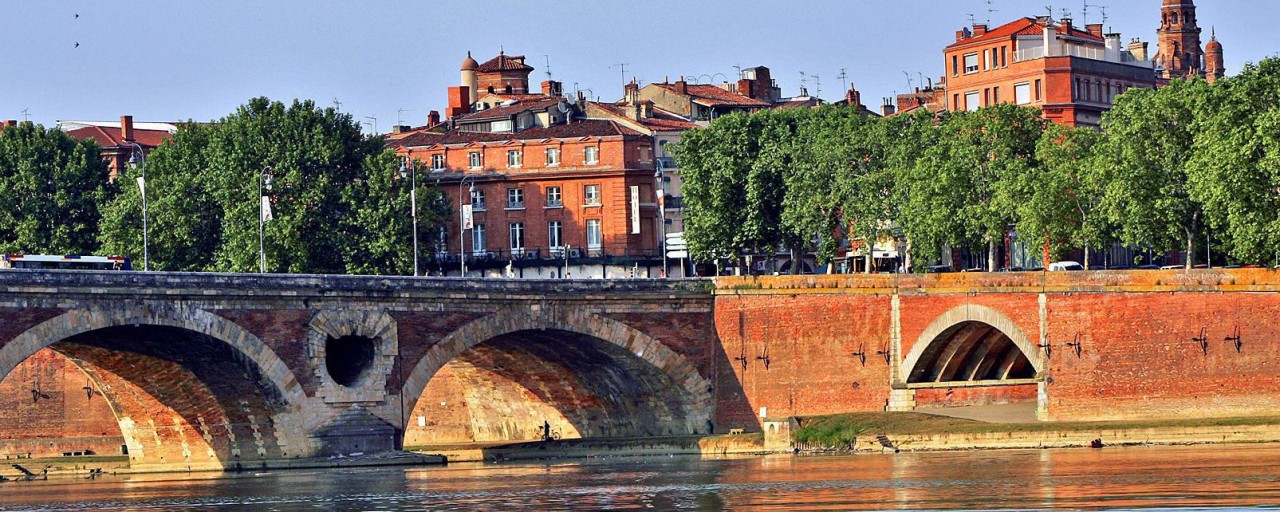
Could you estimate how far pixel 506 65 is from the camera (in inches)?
6304

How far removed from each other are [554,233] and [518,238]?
209 centimetres

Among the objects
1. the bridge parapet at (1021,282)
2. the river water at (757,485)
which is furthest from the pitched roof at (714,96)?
the river water at (757,485)

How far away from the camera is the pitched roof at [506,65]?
15975 centimetres

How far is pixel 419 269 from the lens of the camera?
405ft

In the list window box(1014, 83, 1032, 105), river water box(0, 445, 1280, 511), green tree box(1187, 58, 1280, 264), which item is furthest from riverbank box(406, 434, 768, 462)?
window box(1014, 83, 1032, 105)

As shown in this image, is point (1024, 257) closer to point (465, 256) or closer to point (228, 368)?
point (465, 256)

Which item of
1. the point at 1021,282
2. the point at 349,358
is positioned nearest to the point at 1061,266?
the point at 1021,282

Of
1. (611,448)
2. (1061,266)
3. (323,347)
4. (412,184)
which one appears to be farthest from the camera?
(412,184)

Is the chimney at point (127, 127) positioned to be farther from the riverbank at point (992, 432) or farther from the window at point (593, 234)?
the riverbank at point (992, 432)

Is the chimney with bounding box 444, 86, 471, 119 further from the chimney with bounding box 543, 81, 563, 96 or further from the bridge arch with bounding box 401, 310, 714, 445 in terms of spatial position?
the bridge arch with bounding box 401, 310, 714, 445

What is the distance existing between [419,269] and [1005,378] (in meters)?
33.9

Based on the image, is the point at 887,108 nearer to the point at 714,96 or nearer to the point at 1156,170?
the point at 714,96

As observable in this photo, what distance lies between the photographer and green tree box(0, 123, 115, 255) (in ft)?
414

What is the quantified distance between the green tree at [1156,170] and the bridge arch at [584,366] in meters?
18.1
